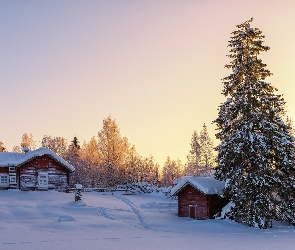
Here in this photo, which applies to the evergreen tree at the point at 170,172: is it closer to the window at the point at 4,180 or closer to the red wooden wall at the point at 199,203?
the window at the point at 4,180

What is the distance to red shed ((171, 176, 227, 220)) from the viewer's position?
35.3 metres

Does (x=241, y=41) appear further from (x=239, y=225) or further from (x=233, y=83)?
(x=239, y=225)

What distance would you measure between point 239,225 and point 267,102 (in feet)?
32.0

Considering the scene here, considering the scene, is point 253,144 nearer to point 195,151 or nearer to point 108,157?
point 108,157

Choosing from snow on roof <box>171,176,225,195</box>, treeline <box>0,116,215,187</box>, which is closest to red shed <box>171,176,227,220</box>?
snow on roof <box>171,176,225,195</box>

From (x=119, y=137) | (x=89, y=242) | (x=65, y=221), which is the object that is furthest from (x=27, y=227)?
(x=119, y=137)

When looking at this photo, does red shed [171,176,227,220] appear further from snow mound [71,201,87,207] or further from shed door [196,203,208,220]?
snow mound [71,201,87,207]

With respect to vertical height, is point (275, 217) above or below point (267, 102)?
below

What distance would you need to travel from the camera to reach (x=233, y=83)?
3384 cm

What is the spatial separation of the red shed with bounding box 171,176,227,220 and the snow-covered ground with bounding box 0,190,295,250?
1.44 meters

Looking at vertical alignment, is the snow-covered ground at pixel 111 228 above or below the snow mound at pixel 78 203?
below

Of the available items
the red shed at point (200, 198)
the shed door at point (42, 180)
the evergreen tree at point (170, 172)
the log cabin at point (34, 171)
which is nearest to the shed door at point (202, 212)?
the red shed at point (200, 198)

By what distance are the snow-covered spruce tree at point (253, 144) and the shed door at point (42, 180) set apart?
23036 millimetres

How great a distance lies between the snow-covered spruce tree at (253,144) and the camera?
30891 millimetres
